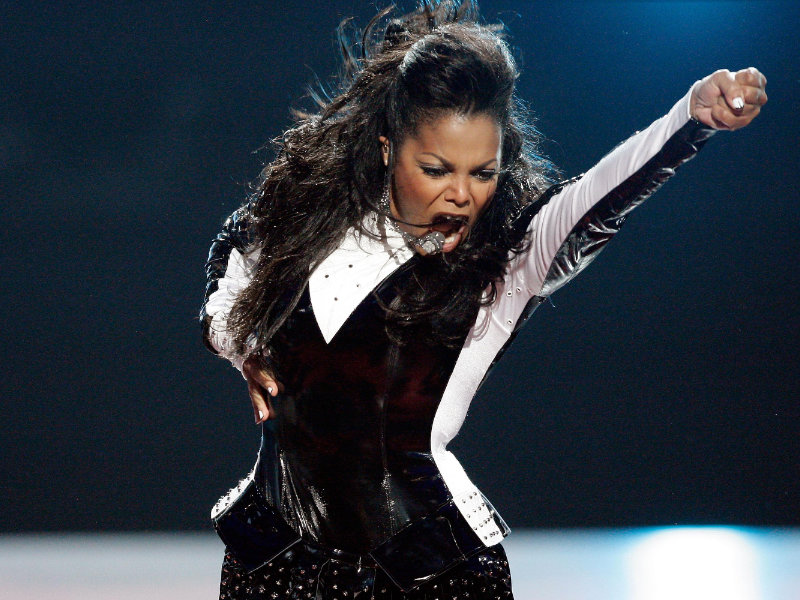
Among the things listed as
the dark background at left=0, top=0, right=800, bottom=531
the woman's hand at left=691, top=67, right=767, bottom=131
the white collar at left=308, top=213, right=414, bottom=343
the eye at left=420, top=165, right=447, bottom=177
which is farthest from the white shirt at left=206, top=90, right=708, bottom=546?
the dark background at left=0, top=0, right=800, bottom=531

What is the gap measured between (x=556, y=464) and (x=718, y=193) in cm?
109

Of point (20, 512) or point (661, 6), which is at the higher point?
point (661, 6)

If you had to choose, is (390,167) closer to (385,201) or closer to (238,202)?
(385,201)

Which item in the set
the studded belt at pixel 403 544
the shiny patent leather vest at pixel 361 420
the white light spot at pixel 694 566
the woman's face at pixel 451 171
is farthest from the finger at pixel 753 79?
the white light spot at pixel 694 566

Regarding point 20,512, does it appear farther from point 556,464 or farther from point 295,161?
point 295,161

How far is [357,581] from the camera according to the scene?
1349mm

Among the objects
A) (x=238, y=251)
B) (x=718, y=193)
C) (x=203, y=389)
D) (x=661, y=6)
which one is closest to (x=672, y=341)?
(x=718, y=193)

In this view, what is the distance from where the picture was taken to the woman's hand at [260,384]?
4.58 feet

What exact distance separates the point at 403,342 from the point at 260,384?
0.22m

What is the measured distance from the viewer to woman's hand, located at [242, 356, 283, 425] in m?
1.39

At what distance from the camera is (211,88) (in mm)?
3238

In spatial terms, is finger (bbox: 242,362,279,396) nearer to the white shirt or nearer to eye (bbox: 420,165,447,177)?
the white shirt

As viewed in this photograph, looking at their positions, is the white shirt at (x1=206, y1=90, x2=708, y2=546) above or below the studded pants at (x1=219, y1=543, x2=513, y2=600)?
above

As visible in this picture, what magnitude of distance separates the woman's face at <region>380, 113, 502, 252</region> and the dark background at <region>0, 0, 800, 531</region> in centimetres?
178
